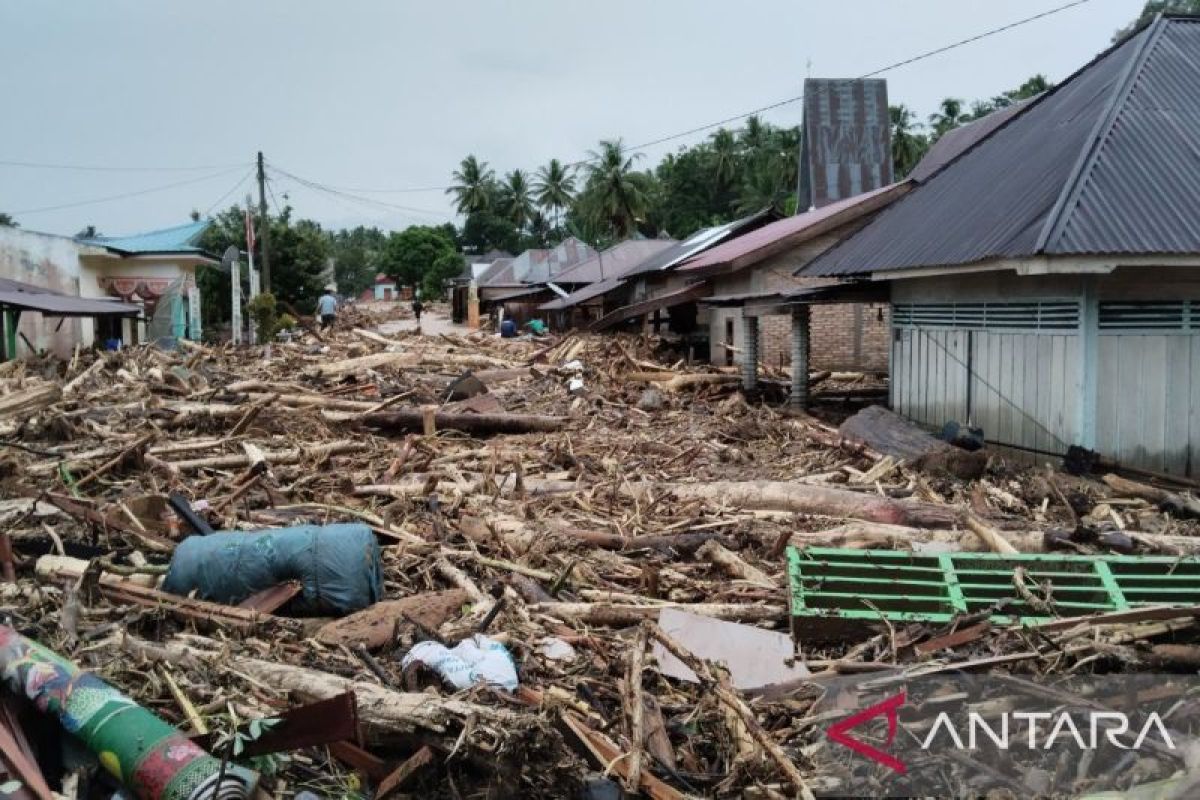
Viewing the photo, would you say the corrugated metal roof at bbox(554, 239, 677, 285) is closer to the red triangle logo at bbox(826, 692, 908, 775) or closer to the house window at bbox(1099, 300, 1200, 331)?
the house window at bbox(1099, 300, 1200, 331)

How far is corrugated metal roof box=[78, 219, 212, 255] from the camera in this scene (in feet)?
117

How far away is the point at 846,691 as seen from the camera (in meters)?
5.10

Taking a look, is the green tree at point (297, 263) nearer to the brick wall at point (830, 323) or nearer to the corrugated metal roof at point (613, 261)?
the corrugated metal roof at point (613, 261)

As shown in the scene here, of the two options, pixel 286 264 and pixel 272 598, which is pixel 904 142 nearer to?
pixel 286 264

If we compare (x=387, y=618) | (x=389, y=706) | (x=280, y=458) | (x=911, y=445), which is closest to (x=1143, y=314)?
(x=911, y=445)

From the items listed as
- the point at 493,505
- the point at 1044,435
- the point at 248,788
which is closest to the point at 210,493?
the point at 493,505

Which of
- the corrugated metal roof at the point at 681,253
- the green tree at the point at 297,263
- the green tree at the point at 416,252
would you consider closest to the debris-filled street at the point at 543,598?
the corrugated metal roof at the point at 681,253

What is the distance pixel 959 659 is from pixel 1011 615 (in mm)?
824

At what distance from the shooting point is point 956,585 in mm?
6395

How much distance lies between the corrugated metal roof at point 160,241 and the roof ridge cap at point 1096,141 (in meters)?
31.8

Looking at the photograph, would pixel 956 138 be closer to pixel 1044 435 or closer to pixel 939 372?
pixel 939 372

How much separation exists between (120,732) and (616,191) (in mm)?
59418

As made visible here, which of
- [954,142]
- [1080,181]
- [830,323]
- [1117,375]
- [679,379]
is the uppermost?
[954,142]

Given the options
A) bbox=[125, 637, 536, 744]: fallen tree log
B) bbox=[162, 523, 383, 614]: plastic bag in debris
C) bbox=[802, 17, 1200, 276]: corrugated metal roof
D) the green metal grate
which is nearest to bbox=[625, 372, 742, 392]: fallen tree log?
bbox=[802, 17, 1200, 276]: corrugated metal roof
